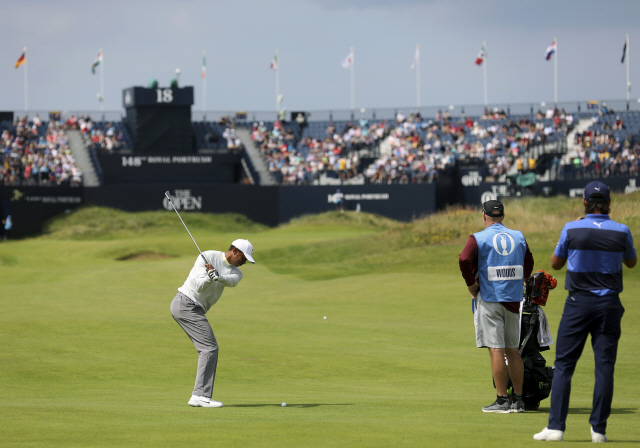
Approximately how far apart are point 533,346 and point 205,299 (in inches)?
146

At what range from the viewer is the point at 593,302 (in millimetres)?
7242

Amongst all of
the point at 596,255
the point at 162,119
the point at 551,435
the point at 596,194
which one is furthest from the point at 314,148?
the point at 551,435

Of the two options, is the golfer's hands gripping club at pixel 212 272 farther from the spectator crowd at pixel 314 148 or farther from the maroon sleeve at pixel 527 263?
the spectator crowd at pixel 314 148

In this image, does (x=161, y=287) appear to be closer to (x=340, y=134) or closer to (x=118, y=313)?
(x=118, y=313)

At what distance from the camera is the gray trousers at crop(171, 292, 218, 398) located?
9484 millimetres

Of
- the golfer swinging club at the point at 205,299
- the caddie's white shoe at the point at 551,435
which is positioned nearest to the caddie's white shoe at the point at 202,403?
the golfer swinging club at the point at 205,299

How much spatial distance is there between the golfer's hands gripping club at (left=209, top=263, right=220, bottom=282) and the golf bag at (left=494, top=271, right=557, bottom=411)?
3.34m

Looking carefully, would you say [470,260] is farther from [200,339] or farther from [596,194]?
[200,339]

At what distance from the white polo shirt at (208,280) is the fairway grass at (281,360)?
4.09ft

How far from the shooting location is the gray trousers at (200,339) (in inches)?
373

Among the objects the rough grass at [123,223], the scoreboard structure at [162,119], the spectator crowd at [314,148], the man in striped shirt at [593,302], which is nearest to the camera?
the man in striped shirt at [593,302]

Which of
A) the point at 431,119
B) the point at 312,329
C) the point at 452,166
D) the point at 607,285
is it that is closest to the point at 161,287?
the point at 312,329

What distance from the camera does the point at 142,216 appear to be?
49.8m

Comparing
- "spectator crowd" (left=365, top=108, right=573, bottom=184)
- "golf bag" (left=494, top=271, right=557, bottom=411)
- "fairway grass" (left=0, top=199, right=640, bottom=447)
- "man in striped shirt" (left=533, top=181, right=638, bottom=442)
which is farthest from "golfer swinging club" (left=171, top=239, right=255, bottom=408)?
"spectator crowd" (left=365, top=108, right=573, bottom=184)
